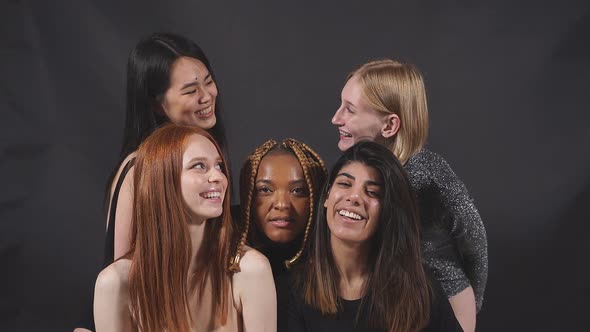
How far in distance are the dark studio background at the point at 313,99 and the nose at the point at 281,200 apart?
2515 millimetres

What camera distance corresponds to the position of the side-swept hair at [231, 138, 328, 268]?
466cm

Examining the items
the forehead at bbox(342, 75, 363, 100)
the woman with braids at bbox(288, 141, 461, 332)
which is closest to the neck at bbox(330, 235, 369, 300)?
the woman with braids at bbox(288, 141, 461, 332)

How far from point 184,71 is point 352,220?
126 centimetres

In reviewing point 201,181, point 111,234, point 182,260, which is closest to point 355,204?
point 201,181

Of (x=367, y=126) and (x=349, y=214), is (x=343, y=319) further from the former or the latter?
(x=367, y=126)

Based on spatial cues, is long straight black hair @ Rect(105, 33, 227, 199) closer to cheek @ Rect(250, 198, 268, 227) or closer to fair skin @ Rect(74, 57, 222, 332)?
fair skin @ Rect(74, 57, 222, 332)

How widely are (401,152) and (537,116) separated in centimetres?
290

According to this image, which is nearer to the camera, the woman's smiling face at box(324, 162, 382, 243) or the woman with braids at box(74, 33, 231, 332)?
the woman's smiling face at box(324, 162, 382, 243)

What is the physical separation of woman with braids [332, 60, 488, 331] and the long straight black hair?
2.99ft

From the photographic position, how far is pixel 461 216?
5.09 metres

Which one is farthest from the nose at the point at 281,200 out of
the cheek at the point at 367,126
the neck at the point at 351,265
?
the cheek at the point at 367,126

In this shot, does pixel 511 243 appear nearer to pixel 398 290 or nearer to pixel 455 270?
pixel 455 270

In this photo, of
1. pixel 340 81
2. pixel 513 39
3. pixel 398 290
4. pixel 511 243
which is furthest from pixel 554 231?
pixel 398 290

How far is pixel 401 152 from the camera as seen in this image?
502 cm
